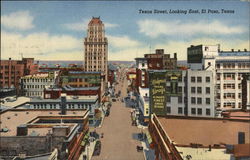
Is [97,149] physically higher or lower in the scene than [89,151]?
higher

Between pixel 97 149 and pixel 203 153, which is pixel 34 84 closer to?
pixel 97 149

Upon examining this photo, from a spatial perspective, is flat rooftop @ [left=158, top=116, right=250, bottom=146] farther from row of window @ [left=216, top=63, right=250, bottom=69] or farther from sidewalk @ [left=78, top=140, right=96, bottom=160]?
row of window @ [left=216, top=63, right=250, bottom=69]

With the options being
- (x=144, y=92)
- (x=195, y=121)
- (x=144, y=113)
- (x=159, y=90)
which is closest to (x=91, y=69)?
(x=144, y=92)

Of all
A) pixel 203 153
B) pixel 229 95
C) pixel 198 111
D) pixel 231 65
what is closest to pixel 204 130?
pixel 203 153

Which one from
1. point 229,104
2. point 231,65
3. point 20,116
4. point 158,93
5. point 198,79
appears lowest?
point 20,116

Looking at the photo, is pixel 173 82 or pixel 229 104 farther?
pixel 229 104
